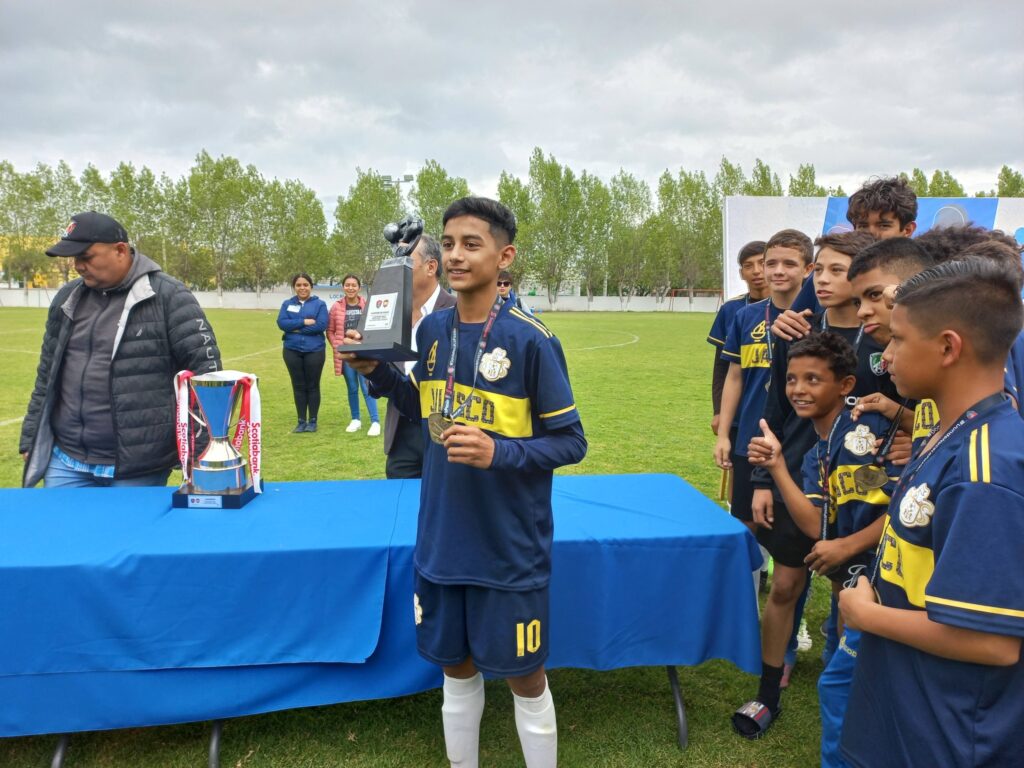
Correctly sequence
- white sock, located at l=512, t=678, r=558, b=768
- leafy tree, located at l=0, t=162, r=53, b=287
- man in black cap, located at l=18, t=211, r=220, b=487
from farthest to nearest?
leafy tree, located at l=0, t=162, r=53, b=287 → man in black cap, located at l=18, t=211, r=220, b=487 → white sock, located at l=512, t=678, r=558, b=768

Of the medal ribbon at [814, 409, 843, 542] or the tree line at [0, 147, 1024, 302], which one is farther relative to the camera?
the tree line at [0, 147, 1024, 302]

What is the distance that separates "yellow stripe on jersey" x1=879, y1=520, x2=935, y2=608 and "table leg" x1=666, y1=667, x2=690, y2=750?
1.45 m

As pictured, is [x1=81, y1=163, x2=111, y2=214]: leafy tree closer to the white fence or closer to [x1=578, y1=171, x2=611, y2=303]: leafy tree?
the white fence

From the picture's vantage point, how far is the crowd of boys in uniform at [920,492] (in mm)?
1251

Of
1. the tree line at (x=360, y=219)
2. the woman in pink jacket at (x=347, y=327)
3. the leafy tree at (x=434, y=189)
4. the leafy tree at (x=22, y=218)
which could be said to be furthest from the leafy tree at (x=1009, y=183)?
the leafy tree at (x=22, y=218)

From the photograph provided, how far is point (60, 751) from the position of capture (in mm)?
2357

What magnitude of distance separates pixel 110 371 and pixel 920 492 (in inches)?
135

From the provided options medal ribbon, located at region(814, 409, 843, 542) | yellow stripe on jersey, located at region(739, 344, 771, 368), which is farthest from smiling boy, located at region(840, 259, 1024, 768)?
yellow stripe on jersey, located at region(739, 344, 771, 368)

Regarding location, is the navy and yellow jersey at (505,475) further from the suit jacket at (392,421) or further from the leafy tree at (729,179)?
the leafy tree at (729,179)

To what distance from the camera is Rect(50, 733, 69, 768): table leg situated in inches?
92.1

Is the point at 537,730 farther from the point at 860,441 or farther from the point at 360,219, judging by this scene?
the point at 360,219

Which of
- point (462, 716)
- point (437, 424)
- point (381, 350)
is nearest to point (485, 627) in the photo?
point (462, 716)

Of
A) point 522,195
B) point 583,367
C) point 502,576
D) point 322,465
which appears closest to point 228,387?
point 502,576

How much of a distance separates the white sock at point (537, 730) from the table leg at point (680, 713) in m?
0.80
